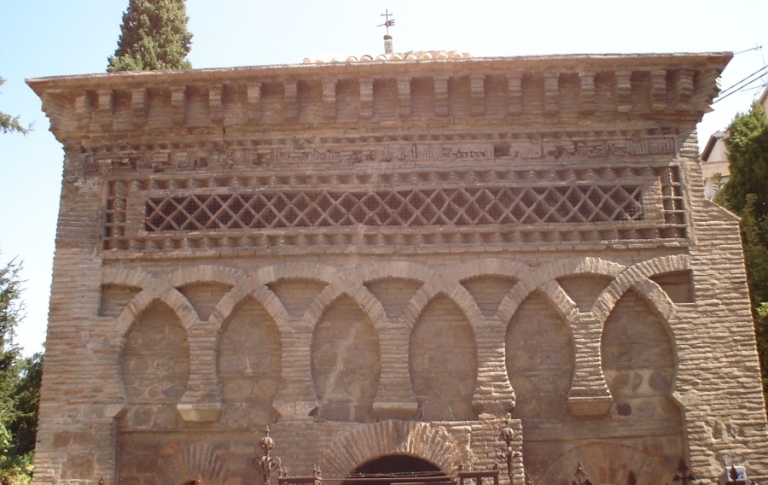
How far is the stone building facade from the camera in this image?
8.08m

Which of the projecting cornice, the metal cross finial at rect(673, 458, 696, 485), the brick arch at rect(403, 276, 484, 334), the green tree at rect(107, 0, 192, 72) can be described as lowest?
the metal cross finial at rect(673, 458, 696, 485)

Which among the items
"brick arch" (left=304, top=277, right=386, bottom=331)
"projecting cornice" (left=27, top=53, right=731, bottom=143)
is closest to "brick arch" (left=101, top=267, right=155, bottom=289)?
"projecting cornice" (left=27, top=53, right=731, bottom=143)

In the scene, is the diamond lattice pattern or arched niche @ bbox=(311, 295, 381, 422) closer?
arched niche @ bbox=(311, 295, 381, 422)

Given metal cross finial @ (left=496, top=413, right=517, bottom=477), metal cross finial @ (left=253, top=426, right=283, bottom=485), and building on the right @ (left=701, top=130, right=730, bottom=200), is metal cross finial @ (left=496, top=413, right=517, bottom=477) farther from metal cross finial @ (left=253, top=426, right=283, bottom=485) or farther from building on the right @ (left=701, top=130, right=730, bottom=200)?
building on the right @ (left=701, top=130, right=730, bottom=200)

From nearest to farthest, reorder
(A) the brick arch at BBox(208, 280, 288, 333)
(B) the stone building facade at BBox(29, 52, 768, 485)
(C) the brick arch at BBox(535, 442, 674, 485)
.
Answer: (C) the brick arch at BBox(535, 442, 674, 485) < (B) the stone building facade at BBox(29, 52, 768, 485) < (A) the brick arch at BBox(208, 280, 288, 333)

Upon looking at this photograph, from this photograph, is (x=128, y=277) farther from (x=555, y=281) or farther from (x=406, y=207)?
(x=555, y=281)

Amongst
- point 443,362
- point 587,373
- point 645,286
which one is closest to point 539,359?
point 587,373

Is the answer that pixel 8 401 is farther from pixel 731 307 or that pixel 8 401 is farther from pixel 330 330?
pixel 731 307

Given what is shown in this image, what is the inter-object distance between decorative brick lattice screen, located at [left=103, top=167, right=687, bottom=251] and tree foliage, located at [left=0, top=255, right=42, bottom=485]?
7.98 m

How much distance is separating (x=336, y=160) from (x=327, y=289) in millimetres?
1581

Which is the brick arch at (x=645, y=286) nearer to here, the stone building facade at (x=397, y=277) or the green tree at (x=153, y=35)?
the stone building facade at (x=397, y=277)

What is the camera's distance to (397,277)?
27.9 ft

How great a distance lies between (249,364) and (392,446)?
1.84 m

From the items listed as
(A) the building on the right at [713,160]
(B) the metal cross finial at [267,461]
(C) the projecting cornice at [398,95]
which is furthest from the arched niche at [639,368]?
(A) the building on the right at [713,160]
